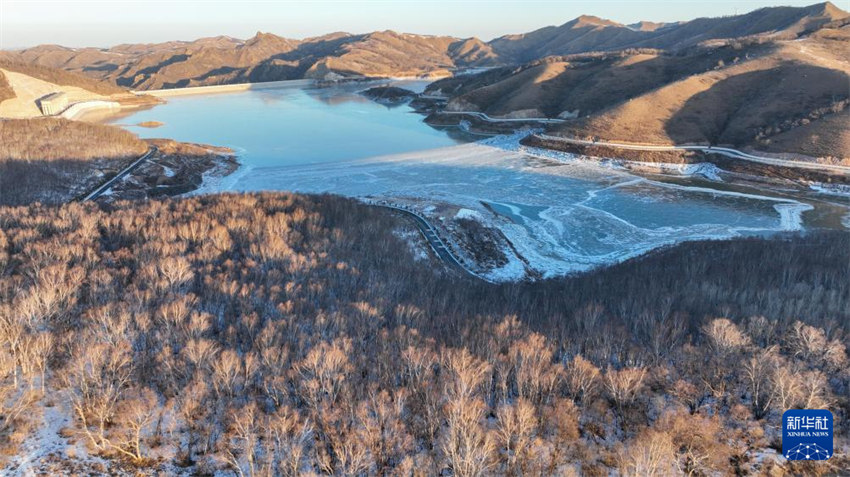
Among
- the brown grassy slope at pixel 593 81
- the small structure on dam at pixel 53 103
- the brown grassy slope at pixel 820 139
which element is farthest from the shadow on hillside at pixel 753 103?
the small structure on dam at pixel 53 103

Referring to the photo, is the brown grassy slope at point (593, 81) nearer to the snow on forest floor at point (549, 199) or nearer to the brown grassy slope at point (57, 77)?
the snow on forest floor at point (549, 199)

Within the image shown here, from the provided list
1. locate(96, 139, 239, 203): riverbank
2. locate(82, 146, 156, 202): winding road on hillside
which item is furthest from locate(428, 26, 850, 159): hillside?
locate(82, 146, 156, 202): winding road on hillside

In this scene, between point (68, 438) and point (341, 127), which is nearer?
point (68, 438)

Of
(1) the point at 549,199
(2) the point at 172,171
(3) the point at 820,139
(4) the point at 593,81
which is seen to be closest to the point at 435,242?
(1) the point at 549,199

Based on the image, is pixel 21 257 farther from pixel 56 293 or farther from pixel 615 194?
pixel 615 194

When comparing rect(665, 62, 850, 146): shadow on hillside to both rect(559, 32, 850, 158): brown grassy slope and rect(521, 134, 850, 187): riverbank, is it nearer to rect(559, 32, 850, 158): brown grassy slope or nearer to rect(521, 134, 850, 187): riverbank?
rect(559, 32, 850, 158): brown grassy slope

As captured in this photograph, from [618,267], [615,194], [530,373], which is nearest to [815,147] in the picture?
[615,194]
